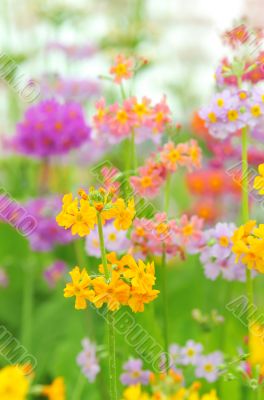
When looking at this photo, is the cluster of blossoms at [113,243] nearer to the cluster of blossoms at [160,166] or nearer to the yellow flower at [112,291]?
the cluster of blossoms at [160,166]

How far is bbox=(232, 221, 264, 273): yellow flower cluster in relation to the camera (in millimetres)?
690

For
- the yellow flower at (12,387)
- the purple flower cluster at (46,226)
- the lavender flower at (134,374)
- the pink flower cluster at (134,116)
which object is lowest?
the yellow flower at (12,387)

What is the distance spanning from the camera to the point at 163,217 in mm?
813

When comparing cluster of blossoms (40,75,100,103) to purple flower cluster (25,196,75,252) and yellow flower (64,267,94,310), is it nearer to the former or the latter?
purple flower cluster (25,196,75,252)

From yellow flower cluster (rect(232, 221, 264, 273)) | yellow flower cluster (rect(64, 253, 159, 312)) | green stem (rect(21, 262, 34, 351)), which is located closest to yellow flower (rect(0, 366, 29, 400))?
yellow flower cluster (rect(64, 253, 159, 312))

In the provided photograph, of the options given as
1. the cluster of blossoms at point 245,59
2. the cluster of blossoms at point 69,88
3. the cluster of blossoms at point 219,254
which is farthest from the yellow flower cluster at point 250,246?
the cluster of blossoms at point 69,88

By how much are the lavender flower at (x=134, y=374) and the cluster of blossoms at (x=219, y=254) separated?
5.2 inches

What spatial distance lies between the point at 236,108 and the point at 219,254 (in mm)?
157

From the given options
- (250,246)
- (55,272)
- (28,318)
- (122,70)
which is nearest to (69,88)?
(55,272)

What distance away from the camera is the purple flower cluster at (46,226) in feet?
4.27

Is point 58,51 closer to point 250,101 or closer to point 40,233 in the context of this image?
point 40,233

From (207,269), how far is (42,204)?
20.1 inches

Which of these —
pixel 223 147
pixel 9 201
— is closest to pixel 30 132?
pixel 9 201

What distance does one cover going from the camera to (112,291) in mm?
646
